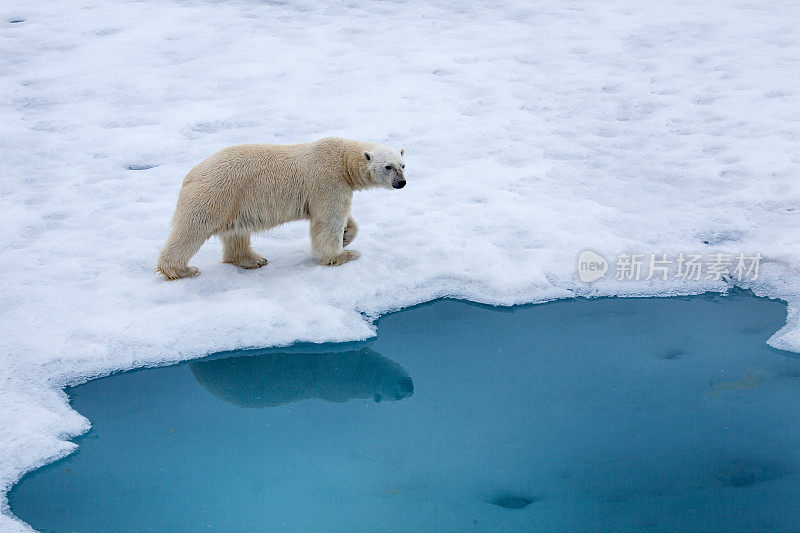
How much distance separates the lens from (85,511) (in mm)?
3865

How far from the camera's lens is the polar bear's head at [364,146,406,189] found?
5656mm

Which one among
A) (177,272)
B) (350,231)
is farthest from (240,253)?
(350,231)

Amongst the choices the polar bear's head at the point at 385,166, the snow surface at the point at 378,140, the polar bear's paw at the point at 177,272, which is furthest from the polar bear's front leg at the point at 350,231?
the polar bear's paw at the point at 177,272

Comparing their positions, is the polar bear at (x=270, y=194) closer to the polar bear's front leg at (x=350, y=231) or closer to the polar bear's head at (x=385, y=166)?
the polar bear's head at (x=385, y=166)

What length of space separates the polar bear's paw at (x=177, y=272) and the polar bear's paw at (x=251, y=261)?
0.34m

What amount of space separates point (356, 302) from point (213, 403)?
1.32 metres

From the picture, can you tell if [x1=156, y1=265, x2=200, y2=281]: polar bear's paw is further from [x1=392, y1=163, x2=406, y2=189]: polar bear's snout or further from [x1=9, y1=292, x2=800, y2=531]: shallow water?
[x1=392, y1=163, x2=406, y2=189]: polar bear's snout

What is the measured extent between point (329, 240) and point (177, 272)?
3.73ft

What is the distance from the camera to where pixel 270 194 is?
5.59 m

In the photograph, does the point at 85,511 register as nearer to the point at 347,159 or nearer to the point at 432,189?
the point at 347,159

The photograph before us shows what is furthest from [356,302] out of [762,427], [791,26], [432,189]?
[791,26]

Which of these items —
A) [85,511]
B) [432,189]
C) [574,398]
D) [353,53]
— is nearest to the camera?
[85,511]

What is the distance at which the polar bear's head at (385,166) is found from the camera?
566 centimetres

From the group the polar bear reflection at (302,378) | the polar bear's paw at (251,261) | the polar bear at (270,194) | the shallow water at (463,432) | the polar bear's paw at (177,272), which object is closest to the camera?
the shallow water at (463,432)
